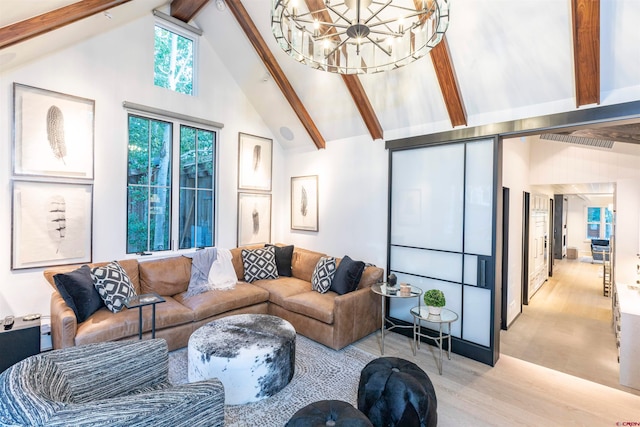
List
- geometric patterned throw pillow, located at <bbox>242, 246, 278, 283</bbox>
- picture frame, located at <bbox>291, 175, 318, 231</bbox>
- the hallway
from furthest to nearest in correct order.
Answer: picture frame, located at <bbox>291, 175, 318, 231</bbox>, geometric patterned throw pillow, located at <bbox>242, 246, 278, 283</bbox>, the hallway

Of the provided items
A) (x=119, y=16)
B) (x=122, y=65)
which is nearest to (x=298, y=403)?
(x=122, y=65)

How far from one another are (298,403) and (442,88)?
3.35m

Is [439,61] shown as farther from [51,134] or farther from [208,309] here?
[51,134]

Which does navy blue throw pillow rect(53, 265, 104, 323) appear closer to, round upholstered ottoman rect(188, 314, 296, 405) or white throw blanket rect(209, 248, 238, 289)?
round upholstered ottoman rect(188, 314, 296, 405)

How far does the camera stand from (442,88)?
3232 mm

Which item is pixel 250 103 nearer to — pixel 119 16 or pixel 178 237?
pixel 119 16

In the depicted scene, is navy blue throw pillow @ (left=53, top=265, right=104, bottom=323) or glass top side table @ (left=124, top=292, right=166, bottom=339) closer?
glass top side table @ (left=124, top=292, right=166, bottom=339)

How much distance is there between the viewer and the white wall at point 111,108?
9.84 feet

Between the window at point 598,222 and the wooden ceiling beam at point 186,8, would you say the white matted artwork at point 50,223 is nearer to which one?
the wooden ceiling beam at point 186,8

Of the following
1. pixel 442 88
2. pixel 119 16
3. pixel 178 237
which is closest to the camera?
pixel 442 88

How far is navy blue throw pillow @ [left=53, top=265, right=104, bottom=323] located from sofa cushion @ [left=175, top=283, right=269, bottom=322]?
889mm

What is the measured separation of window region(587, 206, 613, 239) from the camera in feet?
37.6

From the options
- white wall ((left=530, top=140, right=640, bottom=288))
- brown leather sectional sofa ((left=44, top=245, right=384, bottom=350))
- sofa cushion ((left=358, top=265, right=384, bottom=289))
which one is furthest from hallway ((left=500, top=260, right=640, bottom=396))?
brown leather sectional sofa ((left=44, top=245, right=384, bottom=350))

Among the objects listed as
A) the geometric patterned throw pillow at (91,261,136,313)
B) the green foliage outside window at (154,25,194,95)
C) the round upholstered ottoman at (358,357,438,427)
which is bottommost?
the round upholstered ottoman at (358,357,438,427)
